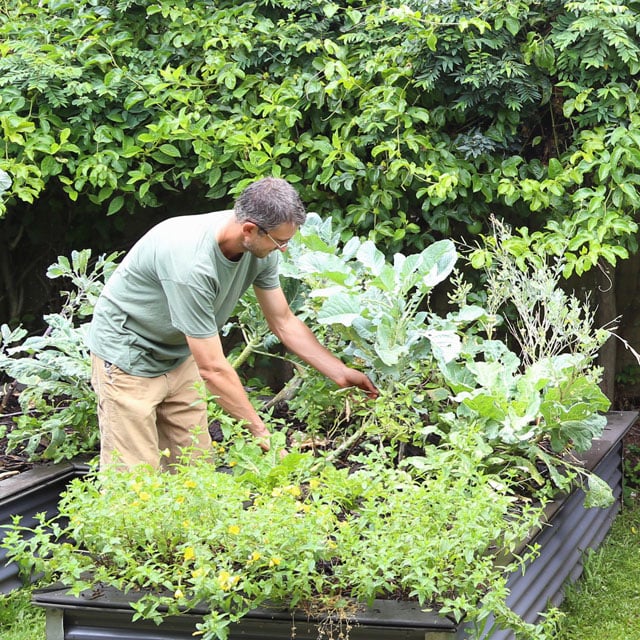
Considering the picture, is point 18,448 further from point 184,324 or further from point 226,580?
point 226,580

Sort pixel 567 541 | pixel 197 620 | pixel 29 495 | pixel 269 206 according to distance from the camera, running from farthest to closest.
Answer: pixel 29 495 → pixel 567 541 → pixel 269 206 → pixel 197 620

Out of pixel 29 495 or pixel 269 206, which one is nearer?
pixel 269 206

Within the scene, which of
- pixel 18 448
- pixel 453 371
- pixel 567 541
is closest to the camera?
pixel 453 371

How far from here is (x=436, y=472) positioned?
10.5ft

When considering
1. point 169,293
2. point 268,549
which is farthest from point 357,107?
point 268,549

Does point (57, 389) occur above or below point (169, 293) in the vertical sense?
below

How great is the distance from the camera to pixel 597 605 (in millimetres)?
3818

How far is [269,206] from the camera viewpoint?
303 cm

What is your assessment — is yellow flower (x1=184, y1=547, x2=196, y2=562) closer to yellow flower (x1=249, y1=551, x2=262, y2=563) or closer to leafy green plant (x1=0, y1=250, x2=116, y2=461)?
yellow flower (x1=249, y1=551, x2=262, y2=563)

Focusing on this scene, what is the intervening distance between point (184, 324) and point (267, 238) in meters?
0.40

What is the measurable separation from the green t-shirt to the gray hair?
0.15 metres

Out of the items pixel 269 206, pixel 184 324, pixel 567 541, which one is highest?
pixel 269 206

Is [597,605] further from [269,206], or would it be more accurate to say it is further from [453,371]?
[269,206]

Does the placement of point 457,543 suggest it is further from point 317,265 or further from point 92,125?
point 92,125
